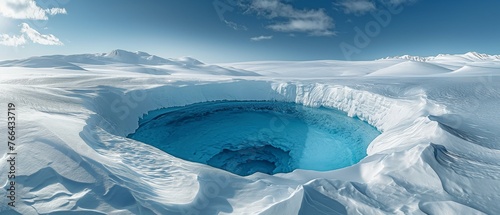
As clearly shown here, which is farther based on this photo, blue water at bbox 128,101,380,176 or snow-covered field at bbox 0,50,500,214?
blue water at bbox 128,101,380,176

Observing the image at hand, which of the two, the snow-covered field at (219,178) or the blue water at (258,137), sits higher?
the snow-covered field at (219,178)

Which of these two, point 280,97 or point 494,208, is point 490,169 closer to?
point 494,208

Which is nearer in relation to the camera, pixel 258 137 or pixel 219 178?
pixel 219 178

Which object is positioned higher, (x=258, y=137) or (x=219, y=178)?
(x=219, y=178)

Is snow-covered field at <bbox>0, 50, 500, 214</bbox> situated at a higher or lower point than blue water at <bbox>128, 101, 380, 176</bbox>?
higher

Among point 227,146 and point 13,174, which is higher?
point 13,174

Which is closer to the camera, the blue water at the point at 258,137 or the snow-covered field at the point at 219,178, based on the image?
the snow-covered field at the point at 219,178

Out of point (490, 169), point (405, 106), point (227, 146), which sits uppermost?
point (405, 106)

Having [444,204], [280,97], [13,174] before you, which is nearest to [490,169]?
[444,204]
